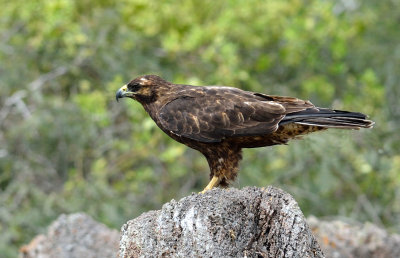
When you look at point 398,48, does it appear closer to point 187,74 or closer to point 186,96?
point 187,74

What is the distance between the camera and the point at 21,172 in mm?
11320

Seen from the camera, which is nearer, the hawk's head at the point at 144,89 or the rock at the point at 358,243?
the hawk's head at the point at 144,89

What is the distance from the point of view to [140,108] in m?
11.1

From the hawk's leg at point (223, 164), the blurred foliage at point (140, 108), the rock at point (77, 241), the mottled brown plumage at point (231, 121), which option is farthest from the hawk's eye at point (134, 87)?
the blurred foliage at point (140, 108)

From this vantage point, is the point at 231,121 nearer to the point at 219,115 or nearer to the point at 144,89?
the point at 219,115

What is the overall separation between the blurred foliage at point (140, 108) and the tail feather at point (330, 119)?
4.03m

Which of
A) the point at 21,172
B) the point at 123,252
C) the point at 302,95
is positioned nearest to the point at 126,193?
the point at 21,172

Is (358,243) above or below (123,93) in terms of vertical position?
below

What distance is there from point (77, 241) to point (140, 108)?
474cm

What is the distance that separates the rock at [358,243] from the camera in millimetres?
6832

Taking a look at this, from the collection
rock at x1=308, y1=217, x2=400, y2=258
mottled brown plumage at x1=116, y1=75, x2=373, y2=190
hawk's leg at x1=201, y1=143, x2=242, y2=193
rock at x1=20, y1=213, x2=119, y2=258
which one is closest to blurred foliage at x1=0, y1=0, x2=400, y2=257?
rock at x1=308, y1=217, x2=400, y2=258

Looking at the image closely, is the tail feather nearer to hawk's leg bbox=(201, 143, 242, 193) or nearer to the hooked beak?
hawk's leg bbox=(201, 143, 242, 193)

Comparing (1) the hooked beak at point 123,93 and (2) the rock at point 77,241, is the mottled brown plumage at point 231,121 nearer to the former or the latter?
(1) the hooked beak at point 123,93

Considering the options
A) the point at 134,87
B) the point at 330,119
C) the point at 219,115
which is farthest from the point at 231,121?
the point at 134,87
